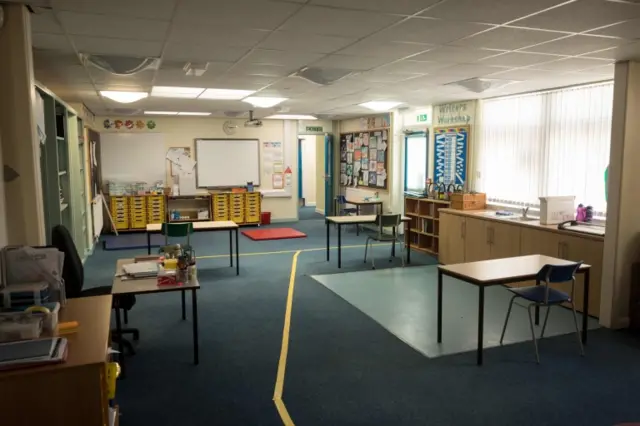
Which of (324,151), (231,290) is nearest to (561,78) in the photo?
(231,290)

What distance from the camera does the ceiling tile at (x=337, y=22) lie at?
130 inches

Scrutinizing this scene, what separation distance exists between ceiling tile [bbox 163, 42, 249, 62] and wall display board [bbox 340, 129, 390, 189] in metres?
6.14

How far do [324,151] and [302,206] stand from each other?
3.17 meters

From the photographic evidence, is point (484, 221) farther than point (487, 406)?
Yes

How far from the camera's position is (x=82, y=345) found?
2402mm

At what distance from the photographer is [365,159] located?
37.8ft

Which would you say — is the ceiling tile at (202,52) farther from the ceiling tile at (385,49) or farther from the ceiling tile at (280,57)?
the ceiling tile at (385,49)

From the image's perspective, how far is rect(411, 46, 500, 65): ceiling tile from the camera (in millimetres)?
4410

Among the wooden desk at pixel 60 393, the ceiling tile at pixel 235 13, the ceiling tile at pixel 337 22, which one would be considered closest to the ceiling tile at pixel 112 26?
the ceiling tile at pixel 235 13

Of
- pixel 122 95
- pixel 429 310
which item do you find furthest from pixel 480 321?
pixel 122 95

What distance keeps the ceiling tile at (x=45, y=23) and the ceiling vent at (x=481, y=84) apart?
4391mm

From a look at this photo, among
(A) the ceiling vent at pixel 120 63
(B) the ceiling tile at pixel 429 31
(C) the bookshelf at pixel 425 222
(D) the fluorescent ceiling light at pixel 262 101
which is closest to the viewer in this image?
(B) the ceiling tile at pixel 429 31

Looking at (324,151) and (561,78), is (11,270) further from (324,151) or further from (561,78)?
(324,151)

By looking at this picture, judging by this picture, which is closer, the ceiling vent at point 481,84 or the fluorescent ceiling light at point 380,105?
the ceiling vent at point 481,84
